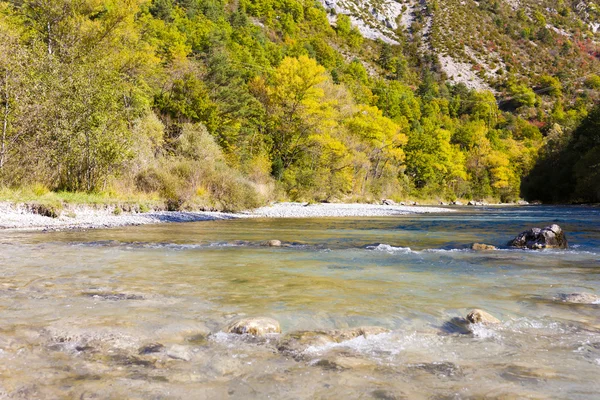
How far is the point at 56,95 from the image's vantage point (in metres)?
16.9

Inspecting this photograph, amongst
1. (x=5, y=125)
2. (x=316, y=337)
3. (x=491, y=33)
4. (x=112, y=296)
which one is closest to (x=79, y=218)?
(x=5, y=125)

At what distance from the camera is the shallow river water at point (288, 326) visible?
2830mm

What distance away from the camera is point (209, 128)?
1243 inches

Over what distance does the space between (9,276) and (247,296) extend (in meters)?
3.35

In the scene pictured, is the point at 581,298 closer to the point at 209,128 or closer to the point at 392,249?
the point at 392,249

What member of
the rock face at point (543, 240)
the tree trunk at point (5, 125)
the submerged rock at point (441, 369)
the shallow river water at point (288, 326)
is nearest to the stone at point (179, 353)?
the shallow river water at point (288, 326)

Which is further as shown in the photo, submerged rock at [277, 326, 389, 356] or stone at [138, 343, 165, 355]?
submerged rock at [277, 326, 389, 356]

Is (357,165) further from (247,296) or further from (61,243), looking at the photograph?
(247,296)

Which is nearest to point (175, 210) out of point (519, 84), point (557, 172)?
point (557, 172)

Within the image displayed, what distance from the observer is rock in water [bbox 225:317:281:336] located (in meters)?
3.80

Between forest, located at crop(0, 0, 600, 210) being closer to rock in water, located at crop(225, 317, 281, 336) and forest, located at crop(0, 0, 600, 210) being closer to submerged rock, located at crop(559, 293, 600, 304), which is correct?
rock in water, located at crop(225, 317, 281, 336)

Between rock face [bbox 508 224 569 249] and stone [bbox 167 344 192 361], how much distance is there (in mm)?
9127

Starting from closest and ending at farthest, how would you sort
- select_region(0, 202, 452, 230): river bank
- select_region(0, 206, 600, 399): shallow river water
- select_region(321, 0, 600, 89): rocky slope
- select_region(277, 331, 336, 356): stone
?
1. select_region(0, 206, 600, 399): shallow river water
2. select_region(277, 331, 336, 356): stone
3. select_region(0, 202, 452, 230): river bank
4. select_region(321, 0, 600, 89): rocky slope

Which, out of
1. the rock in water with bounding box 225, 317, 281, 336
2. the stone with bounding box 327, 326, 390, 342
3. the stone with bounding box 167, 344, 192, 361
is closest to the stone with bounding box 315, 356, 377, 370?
the stone with bounding box 327, 326, 390, 342
